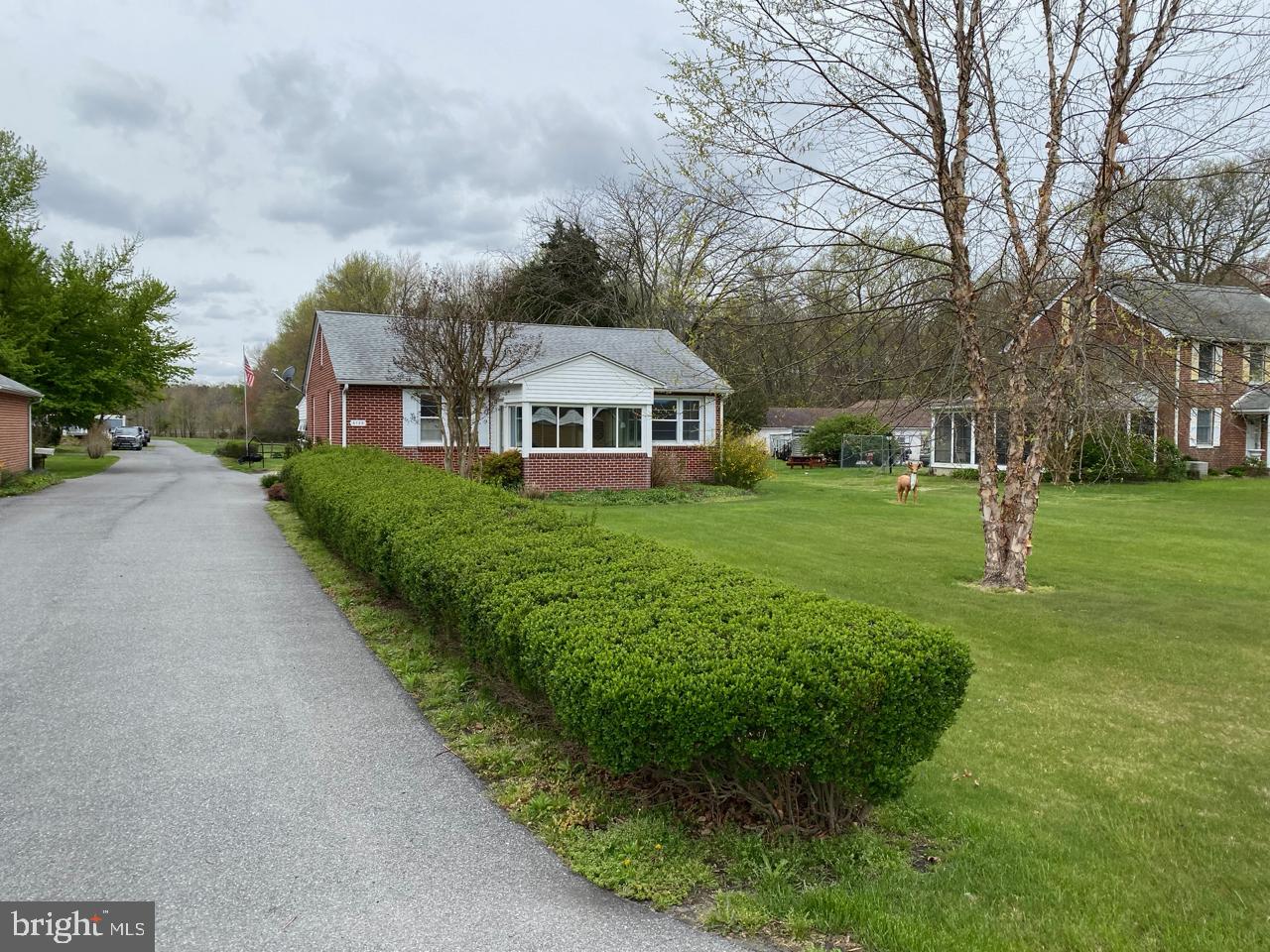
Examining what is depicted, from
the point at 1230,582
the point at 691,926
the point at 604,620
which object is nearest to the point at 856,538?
the point at 1230,582

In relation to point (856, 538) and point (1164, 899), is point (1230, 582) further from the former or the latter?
point (1164, 899)


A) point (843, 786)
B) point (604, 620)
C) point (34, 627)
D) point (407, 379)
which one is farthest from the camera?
point (407, 379)

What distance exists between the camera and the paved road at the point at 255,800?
2900 millimetres

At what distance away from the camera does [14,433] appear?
22.3 m

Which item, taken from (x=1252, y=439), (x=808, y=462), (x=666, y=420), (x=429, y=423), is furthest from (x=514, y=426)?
(x=1252, y=439)

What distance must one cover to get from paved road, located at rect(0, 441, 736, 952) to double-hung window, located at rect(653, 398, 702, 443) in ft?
52.7

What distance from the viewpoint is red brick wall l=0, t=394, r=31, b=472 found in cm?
2147

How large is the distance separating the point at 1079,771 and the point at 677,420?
1932cm

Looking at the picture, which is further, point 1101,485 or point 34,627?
point 1101,485

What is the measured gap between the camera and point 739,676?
3.17 meters

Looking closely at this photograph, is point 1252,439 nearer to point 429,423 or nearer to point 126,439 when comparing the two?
point 429,423

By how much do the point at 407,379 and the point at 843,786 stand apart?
63.2 feet

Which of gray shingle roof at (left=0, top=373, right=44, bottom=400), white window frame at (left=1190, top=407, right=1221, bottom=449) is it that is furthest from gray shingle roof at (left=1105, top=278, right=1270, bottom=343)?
gray shingle roof at (left=0, top=373, right=44, bottom=400)

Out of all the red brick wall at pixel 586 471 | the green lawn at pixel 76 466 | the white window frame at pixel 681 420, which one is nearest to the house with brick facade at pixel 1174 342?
the red brick wall at pixel 586 471
